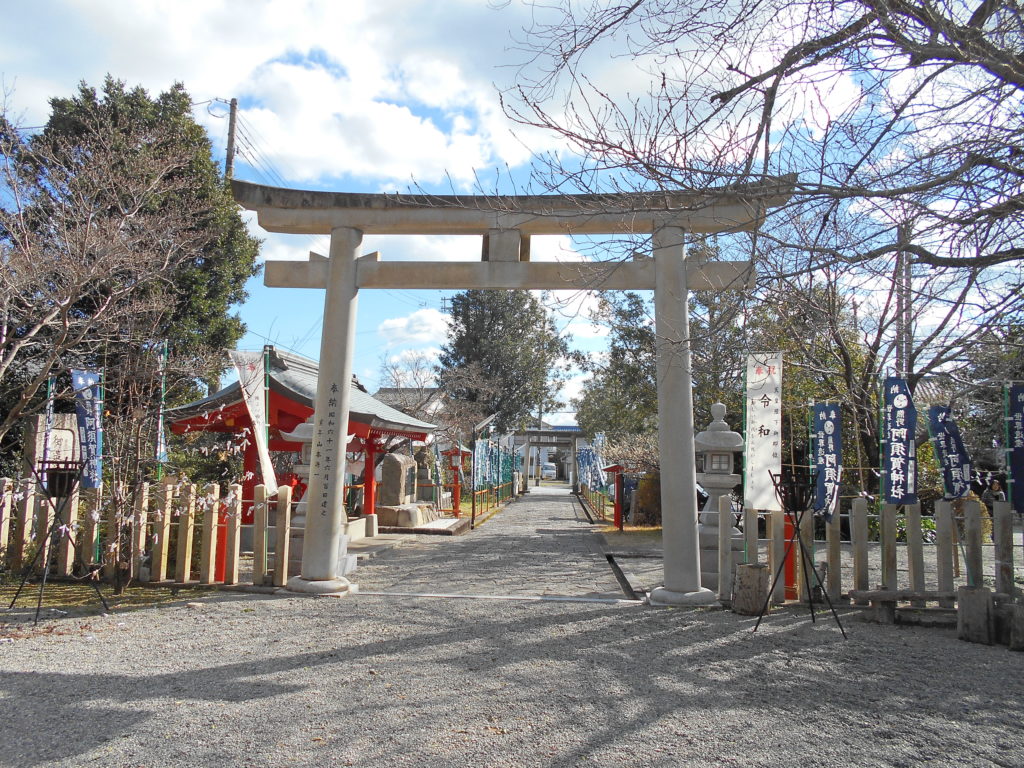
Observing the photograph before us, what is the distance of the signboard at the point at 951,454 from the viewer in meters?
9.73

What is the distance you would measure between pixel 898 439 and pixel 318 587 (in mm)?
6882

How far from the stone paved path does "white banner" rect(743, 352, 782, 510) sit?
1941 millimetres

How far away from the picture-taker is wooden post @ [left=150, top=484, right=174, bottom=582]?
762 centimetres

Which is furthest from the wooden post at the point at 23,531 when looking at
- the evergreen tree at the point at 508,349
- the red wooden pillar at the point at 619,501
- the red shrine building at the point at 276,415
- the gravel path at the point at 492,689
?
the evergreen tree at the point at 508,349

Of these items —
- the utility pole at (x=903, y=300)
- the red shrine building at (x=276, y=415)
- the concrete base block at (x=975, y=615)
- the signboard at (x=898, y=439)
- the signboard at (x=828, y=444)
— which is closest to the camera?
the utility pole at (x=903, y=300)

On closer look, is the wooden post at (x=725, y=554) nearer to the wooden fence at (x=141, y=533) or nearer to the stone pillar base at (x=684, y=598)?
the stone pillar base at (x=684, y=598)

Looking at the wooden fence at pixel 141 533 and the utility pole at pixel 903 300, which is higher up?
the utility pole at pixel 903 300

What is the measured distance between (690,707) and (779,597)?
11.1ft

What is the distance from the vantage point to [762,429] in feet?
28.3

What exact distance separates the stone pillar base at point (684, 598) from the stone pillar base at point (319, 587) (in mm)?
3107

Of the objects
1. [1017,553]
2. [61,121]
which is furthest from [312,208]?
[1017,553]

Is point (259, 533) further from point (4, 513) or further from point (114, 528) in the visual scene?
point (4, 513)

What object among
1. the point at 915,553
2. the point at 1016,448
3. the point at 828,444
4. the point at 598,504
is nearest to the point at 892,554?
the point at 915,553

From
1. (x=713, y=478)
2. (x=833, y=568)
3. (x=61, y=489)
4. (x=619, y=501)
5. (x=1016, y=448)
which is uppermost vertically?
(x=1016, y=448)
